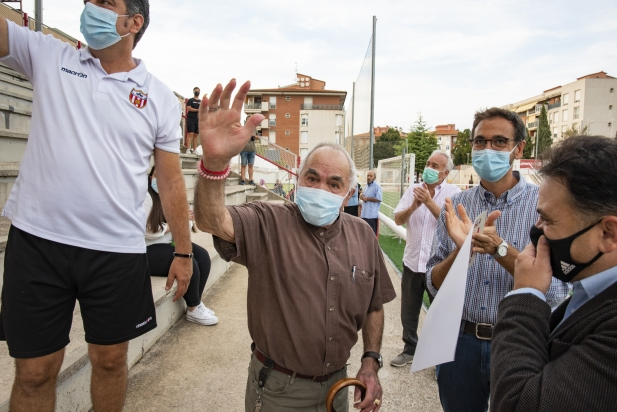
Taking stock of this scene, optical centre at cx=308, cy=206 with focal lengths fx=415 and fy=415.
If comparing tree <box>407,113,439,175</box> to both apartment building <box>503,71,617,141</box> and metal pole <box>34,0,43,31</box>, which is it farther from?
metal pole <box>34,0,43,31</box>

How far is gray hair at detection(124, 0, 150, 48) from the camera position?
201 centimetres

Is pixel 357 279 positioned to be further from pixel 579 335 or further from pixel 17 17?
pixel 17 17

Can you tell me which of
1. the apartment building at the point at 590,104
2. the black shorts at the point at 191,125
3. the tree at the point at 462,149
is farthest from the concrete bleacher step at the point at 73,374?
the tree at the point at 462,149

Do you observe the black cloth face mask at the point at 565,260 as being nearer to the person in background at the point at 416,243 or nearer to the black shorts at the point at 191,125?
the person in background at the point at 416,243

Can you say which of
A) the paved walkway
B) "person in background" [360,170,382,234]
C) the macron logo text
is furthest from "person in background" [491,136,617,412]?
"person in background" [360,170,382,234]

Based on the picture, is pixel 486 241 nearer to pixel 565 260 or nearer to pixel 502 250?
pixel 502 250

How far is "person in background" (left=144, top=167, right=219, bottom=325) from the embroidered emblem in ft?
5.81

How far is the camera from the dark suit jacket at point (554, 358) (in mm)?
978

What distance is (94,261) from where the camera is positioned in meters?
1.77

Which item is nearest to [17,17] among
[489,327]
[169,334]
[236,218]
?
[169,334]

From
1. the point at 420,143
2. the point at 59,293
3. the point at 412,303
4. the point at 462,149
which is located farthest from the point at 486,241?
the point at 462,149

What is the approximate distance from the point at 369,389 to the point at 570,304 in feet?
3.05

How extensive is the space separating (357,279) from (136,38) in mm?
1646

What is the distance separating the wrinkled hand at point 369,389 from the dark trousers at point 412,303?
213cm
